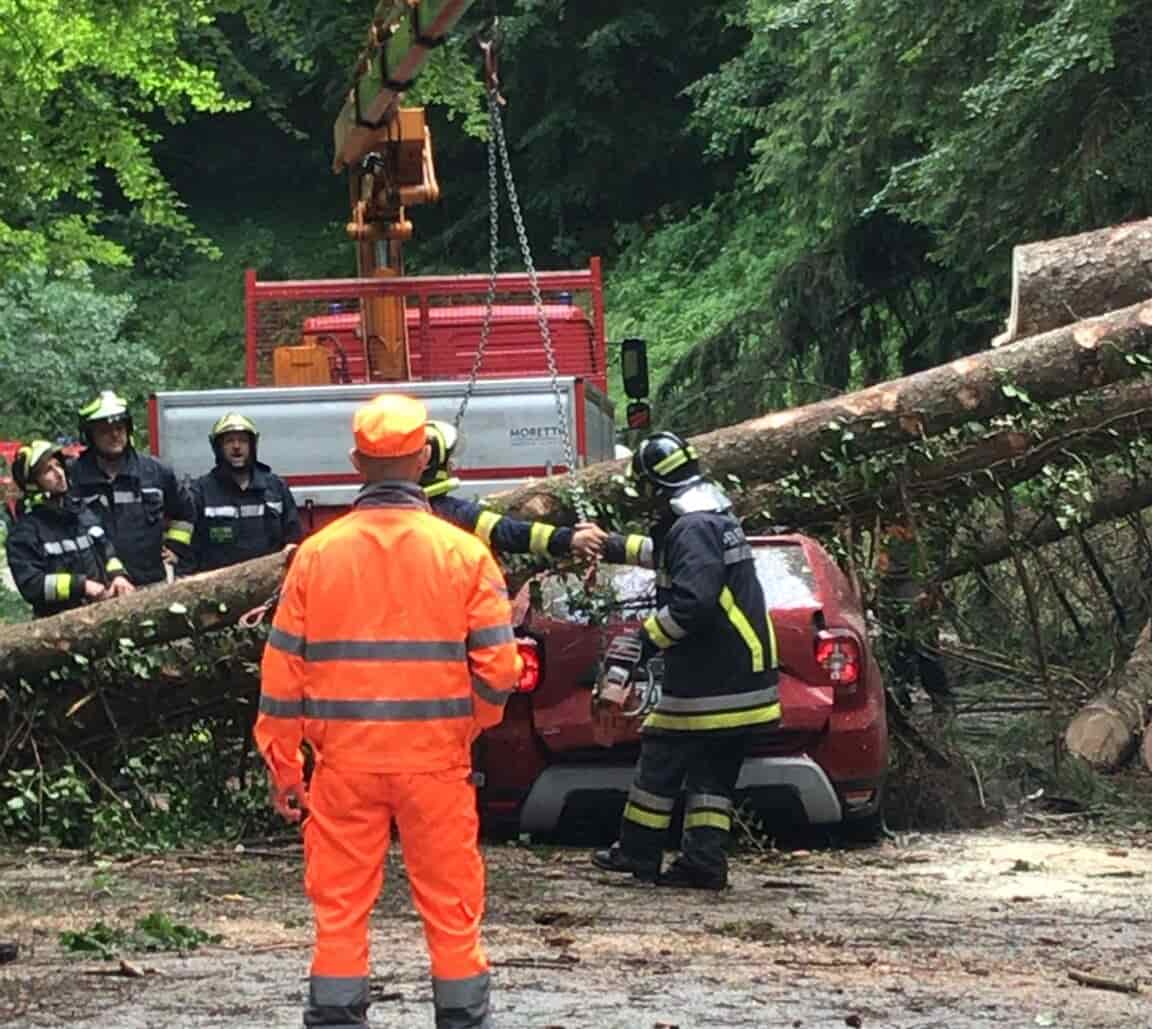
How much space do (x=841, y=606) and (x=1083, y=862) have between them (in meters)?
1.38

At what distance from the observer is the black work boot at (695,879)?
7.27 metres

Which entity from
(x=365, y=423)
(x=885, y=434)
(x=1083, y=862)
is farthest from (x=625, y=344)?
(x=365, y=423)

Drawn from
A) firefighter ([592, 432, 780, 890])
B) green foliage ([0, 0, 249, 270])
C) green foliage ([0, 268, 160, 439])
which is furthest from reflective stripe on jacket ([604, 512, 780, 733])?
green foliage ([0, 268, 160, 439])

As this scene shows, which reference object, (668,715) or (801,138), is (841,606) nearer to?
(668,715)

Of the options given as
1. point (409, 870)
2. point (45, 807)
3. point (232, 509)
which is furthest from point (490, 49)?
point (409, 870)

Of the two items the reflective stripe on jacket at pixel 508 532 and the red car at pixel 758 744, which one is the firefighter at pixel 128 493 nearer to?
the red car at pixel 758 744

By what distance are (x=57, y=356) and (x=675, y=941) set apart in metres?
25.7

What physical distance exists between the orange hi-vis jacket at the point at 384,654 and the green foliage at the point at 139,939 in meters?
1.13

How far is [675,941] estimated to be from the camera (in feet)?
19.9

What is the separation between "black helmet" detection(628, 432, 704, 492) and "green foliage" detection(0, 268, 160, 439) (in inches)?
881

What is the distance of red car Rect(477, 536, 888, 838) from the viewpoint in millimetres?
7809

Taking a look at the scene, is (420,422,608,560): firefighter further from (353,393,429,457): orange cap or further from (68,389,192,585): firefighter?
(68,389,192,585): firefighter

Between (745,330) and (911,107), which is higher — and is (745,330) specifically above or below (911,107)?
below

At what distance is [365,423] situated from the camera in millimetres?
5039
